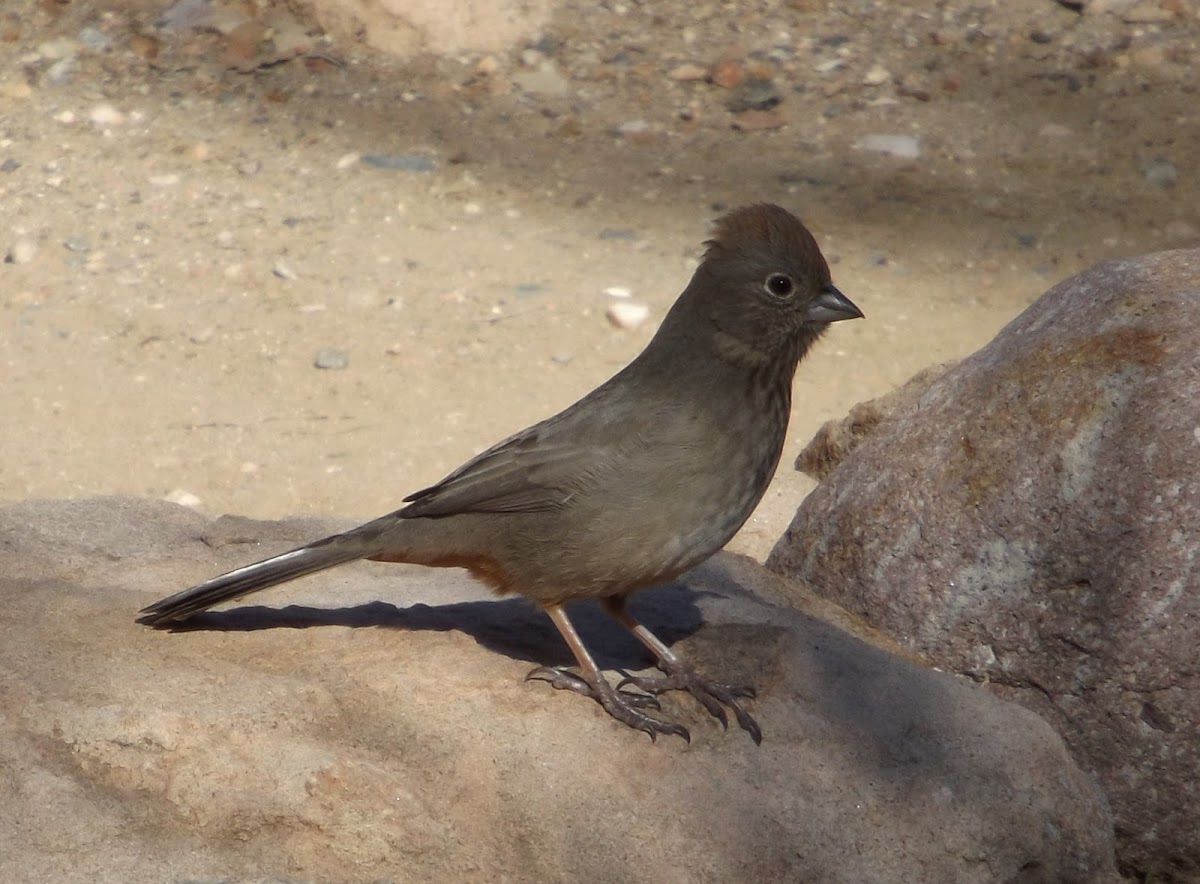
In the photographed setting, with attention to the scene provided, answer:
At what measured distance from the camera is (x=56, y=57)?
9.42 meters

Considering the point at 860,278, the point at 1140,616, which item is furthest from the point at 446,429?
the point at 1140,616

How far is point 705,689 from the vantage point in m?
3.90

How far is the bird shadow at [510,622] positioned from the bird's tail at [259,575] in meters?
0.06

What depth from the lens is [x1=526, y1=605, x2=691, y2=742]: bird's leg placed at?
377cm

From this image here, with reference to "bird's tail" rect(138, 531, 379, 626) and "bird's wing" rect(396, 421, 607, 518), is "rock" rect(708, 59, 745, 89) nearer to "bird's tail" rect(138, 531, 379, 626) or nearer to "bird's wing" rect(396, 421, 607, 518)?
"bird's wing" rect(396, 421, 607, 518)

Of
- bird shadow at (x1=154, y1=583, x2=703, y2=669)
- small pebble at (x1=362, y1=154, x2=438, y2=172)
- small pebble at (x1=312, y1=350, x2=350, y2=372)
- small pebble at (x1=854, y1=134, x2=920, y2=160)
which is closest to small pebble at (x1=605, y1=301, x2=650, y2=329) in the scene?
small pebble at (x1=312, y1=350, x2=350, y2=372)

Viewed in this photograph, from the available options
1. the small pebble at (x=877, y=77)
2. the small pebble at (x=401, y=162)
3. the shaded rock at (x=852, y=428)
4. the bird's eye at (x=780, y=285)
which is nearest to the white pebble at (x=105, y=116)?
the small pebble at (x=401, y=162)

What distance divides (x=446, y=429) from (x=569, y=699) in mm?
3120

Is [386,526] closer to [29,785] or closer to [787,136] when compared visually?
[29,785]

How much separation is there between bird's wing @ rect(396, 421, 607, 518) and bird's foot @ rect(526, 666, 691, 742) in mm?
416

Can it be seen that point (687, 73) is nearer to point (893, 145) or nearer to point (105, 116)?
point (893, 145)

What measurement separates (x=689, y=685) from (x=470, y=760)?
0.64 metres

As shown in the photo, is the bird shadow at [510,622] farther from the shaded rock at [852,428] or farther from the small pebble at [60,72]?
the small pebble at [60,72]

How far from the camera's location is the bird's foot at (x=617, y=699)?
3.76 m
